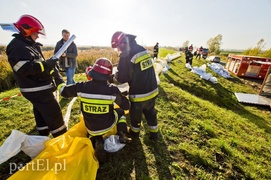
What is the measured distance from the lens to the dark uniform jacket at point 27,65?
6.56ft

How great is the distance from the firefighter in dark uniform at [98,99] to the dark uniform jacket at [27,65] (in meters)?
0.33

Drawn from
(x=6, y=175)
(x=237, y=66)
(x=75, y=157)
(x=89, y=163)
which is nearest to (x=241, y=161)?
(x=89, y=163)

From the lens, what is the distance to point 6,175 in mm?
2201

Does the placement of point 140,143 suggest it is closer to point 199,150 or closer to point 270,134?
point 199,150

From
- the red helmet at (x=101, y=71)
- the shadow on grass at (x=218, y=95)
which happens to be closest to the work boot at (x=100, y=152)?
the red helmet at (x=101, y=71)

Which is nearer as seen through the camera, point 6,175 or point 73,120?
point 6,175

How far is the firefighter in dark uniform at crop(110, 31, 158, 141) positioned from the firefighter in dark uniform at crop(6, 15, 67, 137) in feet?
3.57

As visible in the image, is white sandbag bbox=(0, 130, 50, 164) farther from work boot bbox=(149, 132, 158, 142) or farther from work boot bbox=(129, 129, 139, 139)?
work boot bbox=(149, 132, 158, 142)

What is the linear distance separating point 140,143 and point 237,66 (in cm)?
1452

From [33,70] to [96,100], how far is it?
944mm

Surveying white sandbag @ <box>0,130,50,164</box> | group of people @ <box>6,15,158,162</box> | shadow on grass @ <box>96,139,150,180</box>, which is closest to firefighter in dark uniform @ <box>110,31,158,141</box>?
group of people @ <box>6,15,158,162</box>

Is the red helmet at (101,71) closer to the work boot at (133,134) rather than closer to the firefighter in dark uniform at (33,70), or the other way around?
the firefighter in dark uniform at (33,70)

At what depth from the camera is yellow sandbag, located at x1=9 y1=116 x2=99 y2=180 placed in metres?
1.71

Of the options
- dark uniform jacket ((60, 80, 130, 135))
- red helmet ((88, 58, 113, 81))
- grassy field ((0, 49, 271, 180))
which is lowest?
grassy field ((0, 49, 271, 180))
